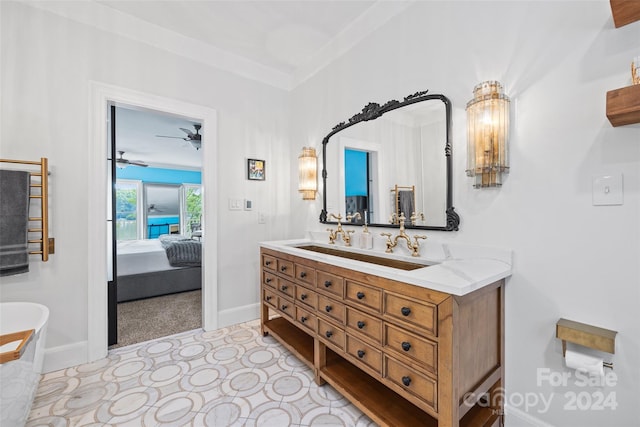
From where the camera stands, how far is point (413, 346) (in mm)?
1227

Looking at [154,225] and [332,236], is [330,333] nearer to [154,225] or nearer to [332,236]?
[332,236]

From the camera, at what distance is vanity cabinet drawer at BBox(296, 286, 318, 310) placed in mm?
1841

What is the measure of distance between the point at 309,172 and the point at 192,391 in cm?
200

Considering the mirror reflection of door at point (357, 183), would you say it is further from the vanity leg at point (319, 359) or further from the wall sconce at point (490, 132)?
the vanity leg at point (319, 359)

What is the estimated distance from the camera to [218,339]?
2475 mm

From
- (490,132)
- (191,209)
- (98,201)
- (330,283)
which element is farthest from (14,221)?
(191,209)

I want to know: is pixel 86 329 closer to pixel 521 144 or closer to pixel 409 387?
pixel 409 387

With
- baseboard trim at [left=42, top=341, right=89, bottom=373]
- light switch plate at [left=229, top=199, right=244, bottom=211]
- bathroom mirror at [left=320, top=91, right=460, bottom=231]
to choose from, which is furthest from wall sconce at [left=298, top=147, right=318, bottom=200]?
baseboard trim at [left=42, top=341, right=89, bottom=373]

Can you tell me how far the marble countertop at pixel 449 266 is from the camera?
44.6 inches

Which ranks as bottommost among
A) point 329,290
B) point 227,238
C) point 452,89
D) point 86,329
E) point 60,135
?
point 86,329

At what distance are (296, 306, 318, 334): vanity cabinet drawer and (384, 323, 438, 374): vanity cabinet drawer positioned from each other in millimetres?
628

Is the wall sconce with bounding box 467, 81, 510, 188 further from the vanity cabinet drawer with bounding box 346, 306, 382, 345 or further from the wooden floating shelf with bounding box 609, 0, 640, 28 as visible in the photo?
the vanity cabinet drawer with bounding box 346, 306, 382, 345

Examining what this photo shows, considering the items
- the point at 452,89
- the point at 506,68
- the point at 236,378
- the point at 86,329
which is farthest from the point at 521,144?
the point at 86,329

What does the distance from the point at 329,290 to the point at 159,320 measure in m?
2.21
